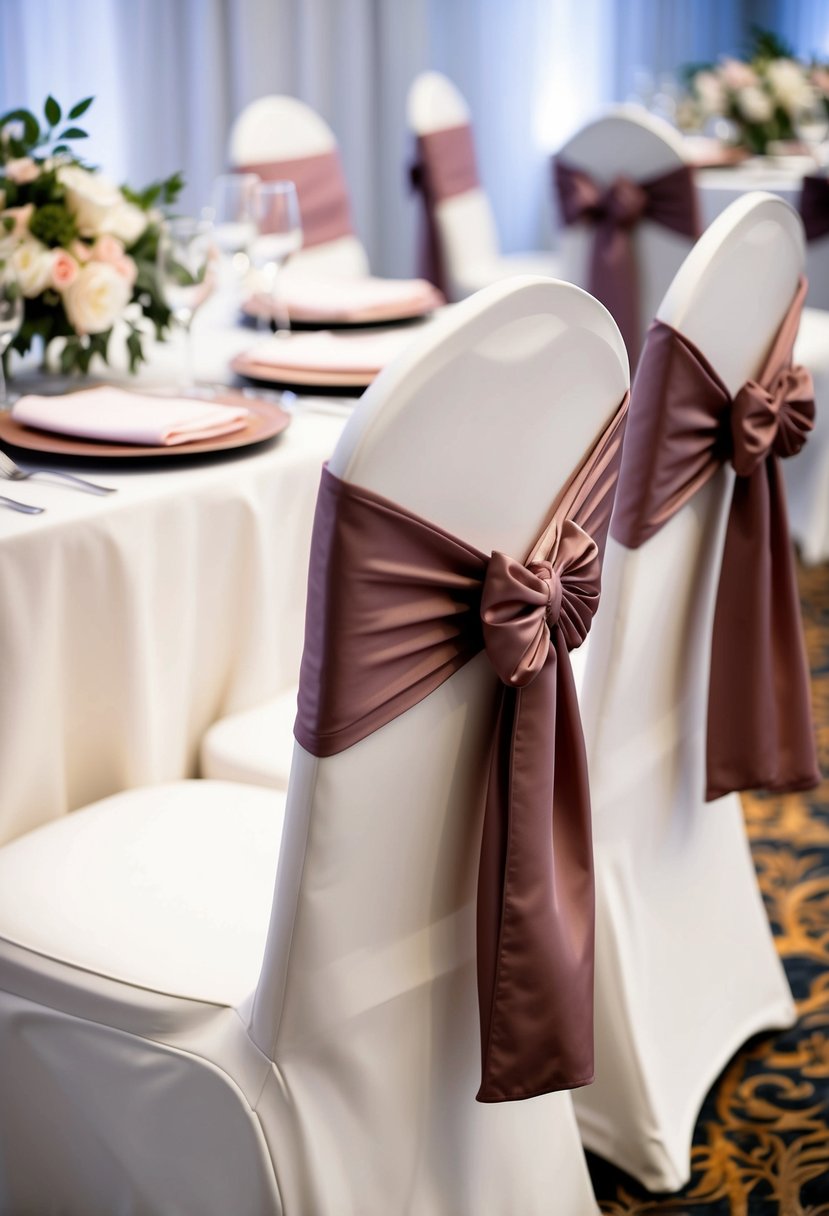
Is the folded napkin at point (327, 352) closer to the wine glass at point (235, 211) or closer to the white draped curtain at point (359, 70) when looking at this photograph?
the wine glass at point (235, 211)

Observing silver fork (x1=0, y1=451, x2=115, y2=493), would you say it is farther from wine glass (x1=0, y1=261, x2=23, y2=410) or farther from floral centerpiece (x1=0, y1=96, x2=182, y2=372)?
floral centerpiece (x1=0, y1=96, x2=182, y2=372)

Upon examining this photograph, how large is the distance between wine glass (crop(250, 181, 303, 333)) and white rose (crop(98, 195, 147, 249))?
0.16 m

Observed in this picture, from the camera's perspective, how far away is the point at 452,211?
3.81 metres

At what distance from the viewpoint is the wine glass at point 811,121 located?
4.49 m

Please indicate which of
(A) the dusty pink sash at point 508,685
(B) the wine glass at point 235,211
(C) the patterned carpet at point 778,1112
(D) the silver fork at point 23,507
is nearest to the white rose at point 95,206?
(B) the wine glass at point 235,211

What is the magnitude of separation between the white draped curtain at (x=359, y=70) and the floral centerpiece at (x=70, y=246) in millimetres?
2445

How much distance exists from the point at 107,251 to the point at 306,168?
1335 mm

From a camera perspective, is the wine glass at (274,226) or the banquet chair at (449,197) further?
the banquet chair at (449,197)

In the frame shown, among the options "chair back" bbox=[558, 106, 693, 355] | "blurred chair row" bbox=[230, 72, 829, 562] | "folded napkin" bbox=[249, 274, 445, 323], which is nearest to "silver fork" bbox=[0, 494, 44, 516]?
"folded napkin" bbox=[249, 274, 445, 323]

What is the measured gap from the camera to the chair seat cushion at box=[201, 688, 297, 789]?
154 cm

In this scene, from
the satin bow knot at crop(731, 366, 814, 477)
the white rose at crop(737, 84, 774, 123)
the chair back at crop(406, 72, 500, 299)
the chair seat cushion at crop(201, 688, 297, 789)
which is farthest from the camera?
the white rose at crop(737, 84, 774, 123)

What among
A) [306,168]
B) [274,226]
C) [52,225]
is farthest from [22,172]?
[306,168]

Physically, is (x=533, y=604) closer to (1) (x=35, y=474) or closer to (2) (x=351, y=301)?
(1) (x=35, y=474)

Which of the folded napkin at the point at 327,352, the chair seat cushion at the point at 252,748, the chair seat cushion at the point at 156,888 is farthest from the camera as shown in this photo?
the folded napkin at the point at 327,352
